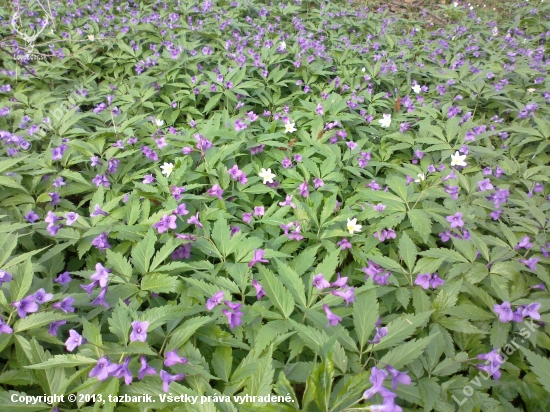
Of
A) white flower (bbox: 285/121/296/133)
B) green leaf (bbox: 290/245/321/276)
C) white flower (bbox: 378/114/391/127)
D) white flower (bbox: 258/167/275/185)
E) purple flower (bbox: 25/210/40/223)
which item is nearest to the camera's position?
green leaf (bbox: 290/245/321/276)

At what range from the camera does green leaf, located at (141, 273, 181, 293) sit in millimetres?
1957

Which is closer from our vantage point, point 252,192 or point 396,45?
point 252,192

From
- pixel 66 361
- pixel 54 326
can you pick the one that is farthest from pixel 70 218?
pixel 66 361

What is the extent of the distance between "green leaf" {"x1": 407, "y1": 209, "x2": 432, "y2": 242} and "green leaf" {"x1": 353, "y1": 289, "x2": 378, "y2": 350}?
810 millimetres

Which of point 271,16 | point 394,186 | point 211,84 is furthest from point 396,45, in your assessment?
point 394,186

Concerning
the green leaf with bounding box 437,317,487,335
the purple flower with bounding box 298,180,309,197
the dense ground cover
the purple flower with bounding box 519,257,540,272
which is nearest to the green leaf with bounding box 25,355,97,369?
the dense ground cover

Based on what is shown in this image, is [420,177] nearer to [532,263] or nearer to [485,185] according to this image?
[485,185]

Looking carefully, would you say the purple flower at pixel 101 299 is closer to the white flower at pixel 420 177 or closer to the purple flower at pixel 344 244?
the purple flower at pixel 344 244

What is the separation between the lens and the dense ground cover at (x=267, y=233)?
1.69 meters

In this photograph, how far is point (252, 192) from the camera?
305cm

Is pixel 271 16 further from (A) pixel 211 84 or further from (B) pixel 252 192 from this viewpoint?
(B) pixel 252 192

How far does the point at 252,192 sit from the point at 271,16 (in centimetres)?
555

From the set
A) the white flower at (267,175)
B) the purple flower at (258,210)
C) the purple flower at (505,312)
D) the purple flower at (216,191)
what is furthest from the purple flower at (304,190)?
the purple flower at (505,312)

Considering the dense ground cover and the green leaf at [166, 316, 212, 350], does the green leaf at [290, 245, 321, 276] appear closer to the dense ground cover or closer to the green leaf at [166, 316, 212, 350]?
the dense ground cover
